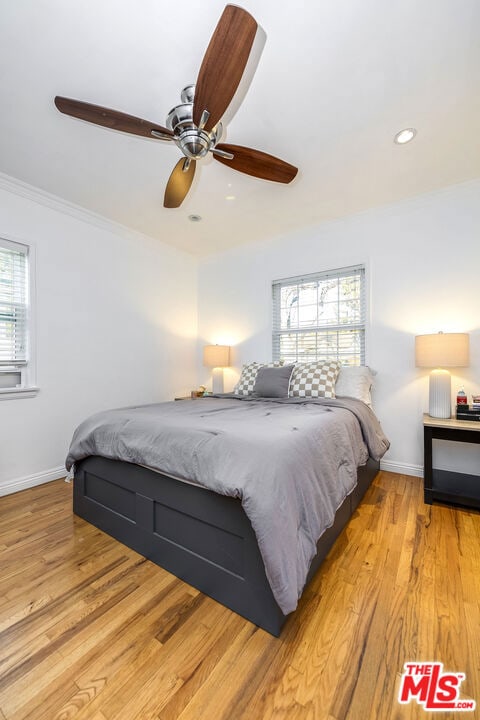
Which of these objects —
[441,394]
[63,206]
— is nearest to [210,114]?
[63,206]

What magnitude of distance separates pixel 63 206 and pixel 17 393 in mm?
1866

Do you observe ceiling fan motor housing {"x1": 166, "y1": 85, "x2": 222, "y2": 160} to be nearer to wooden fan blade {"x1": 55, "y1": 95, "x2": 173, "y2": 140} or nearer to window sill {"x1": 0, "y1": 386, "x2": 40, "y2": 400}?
wooden fan blade {"x1": 55, "y1": 95, "x2": 173, "y2": 140}

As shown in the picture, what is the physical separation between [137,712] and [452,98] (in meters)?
3.30

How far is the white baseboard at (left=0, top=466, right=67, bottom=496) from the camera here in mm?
2604

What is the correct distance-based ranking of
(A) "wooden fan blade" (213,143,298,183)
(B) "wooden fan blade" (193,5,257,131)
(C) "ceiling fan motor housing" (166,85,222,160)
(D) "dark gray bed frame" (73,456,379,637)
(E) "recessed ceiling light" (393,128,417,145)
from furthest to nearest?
1. (E) "recessed ceiling light" (393,128,417,145)
2. (A) "wooden fan blade" (213,143,298,183)
3. (C) "ceiling fan motor housing" (166,85,222,160)
4. (D) "dark gray bed frame" (73,456,379,637)
5. (B) "wooden fan blade" (193,5,257,131)

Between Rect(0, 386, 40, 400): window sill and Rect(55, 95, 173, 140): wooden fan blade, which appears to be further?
Rect(0, 386, 40, 400): window sill

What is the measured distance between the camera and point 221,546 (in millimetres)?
1406

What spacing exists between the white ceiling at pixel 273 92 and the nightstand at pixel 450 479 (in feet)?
6.86

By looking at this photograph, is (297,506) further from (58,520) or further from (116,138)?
(116,138)

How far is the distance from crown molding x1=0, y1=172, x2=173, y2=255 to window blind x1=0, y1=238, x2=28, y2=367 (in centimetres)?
47

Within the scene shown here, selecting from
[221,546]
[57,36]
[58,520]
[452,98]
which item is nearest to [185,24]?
[57,36]

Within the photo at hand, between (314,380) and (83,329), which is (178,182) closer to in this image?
(83,329)

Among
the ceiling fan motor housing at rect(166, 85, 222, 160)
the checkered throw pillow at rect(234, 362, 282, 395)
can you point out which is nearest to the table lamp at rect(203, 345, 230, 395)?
the checkered throw pillow at rect(234, 362, 282, 395)

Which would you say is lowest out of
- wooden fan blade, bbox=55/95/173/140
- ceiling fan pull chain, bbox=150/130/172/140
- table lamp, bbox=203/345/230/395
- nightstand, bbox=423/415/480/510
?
nightstand, bbox=423/415/480/510
